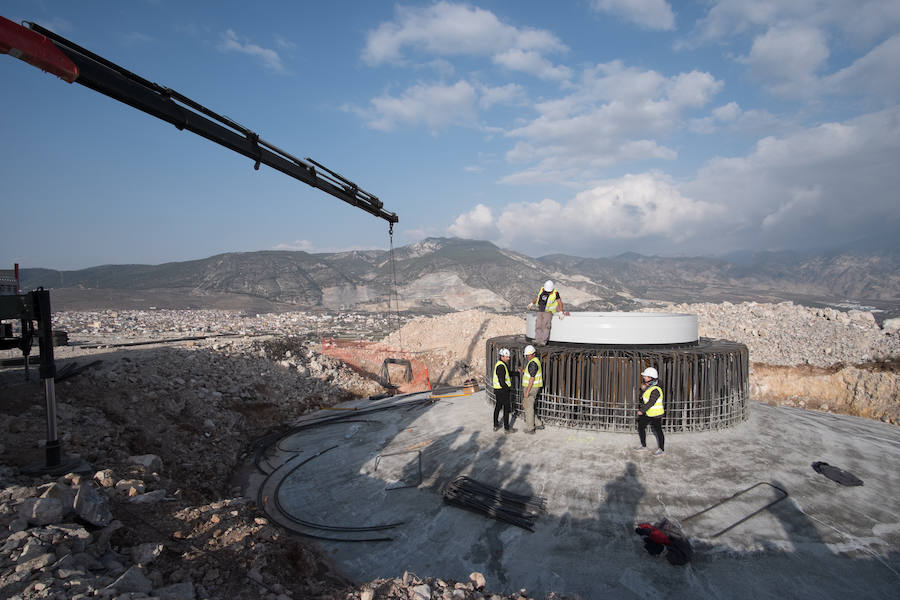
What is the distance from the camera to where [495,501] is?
741cm

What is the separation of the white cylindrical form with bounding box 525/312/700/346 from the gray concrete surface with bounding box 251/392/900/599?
2120mm

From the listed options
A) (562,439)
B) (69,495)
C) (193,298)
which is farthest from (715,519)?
(193,298)

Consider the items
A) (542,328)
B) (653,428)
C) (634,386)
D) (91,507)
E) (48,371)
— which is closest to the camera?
(91,507)

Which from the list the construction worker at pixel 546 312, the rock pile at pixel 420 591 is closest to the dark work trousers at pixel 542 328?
the construction worker at pixel 546 312

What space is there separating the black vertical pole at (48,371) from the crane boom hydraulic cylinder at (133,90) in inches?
134

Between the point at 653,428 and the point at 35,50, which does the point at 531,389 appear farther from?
the point at 35,50

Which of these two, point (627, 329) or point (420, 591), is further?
point (627, 329)

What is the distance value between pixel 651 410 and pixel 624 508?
6.86ft

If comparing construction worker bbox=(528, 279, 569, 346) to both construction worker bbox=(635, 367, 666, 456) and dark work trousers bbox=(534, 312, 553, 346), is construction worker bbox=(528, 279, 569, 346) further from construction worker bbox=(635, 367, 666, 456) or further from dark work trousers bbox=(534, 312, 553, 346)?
construction worker bbox=(635, 367, 666, 456)

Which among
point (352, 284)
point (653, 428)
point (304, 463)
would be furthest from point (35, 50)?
point (352, 284)

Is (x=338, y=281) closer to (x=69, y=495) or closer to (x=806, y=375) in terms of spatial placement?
(x=806, y=375)

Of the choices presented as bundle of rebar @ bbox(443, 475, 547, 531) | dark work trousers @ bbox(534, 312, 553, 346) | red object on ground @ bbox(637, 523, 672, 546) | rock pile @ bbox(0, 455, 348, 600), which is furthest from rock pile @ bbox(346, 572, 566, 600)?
dark work trousers @ bbox(534, 312, 553, 346)

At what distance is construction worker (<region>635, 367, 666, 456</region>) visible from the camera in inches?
320

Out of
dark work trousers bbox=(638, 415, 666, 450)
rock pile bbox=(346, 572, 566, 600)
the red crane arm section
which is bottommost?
rock pile bbox=(346, 572, 566, 600)
